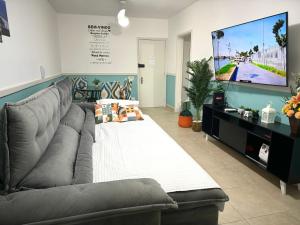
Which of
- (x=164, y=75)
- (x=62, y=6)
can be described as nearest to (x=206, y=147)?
(x=164, y=75)

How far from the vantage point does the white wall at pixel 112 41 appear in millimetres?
5246

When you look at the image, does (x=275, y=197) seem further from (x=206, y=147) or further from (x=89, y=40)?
(x=89, y=40)

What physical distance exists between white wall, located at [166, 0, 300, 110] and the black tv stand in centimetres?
75

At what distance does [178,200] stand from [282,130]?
61.5 inches

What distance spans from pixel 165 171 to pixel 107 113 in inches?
58.2

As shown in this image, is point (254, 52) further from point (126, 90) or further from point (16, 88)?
point (126, 90)

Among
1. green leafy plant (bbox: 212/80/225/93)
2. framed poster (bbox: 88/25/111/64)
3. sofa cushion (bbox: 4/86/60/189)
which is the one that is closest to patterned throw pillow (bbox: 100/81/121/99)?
framed poster (bbox: 88/25/111/64)

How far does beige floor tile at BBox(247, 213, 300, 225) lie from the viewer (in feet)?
5.42

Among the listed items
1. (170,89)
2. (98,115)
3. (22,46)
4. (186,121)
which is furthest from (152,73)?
(22,46)

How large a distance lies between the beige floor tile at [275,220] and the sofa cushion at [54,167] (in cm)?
150

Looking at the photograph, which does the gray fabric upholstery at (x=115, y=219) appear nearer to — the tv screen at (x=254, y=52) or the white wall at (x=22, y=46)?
the white wall at (x=22, y=46)

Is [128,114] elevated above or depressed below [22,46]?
below

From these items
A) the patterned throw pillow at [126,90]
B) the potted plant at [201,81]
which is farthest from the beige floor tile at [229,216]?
the patterned throw pillow at [126,90]

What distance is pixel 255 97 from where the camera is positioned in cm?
282
